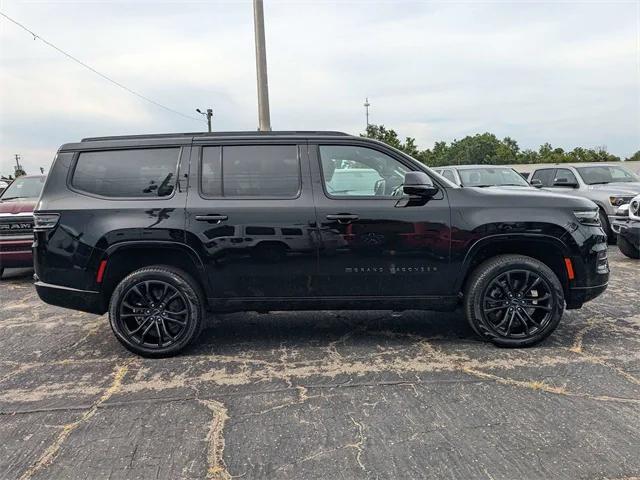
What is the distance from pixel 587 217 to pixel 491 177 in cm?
588

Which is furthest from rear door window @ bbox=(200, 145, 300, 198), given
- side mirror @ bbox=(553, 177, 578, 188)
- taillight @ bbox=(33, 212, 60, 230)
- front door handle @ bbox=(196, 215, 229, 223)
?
side mirror @ bbox=(553, 177, 578, 188)

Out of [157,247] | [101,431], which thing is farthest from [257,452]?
[157,247]

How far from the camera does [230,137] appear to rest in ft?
13.2

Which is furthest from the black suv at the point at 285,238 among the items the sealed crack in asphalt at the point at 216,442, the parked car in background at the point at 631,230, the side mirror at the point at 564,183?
the side mirror at the point at 564,183

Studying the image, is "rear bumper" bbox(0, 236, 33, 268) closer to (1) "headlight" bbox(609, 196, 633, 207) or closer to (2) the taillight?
(2) the taillight

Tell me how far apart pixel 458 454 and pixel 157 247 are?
2728 mm

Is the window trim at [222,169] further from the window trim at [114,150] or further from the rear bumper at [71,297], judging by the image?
the rear bumper at [71,297]

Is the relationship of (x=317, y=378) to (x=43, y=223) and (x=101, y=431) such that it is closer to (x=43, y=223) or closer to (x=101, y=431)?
(x=101, y=431)

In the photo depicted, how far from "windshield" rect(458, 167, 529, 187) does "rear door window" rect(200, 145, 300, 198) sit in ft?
20.4

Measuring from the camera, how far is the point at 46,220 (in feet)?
12.7

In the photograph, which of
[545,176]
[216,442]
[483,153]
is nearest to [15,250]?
[216,442]

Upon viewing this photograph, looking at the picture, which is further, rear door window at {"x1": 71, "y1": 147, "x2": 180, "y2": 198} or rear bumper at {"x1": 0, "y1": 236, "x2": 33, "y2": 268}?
rear bumper at {"x1": 0, "y1": 236, "x2": 33, "y2": 268}

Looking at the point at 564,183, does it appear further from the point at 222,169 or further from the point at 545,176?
the point at 222,169

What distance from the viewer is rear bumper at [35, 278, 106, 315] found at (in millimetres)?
3928
